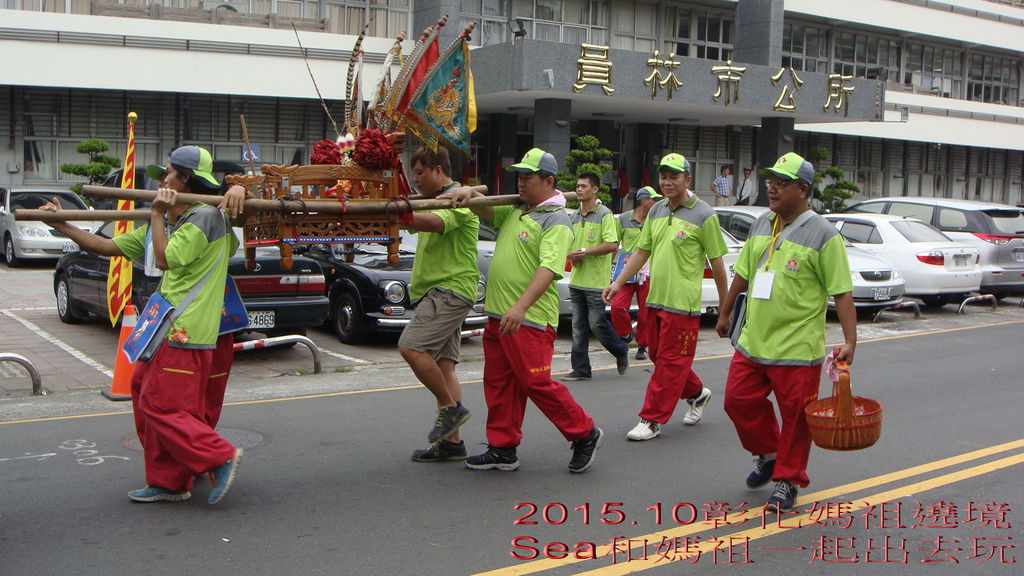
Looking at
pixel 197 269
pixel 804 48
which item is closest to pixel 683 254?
pixel 197 269

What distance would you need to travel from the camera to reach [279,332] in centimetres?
1086

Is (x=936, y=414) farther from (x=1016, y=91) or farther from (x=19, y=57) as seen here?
(x=1016, y=91)

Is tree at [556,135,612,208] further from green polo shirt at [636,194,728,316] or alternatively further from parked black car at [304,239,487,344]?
green polo shirt at [636,194,728,316]

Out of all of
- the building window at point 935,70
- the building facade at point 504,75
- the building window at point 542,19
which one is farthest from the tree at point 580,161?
the building window at point 935,70

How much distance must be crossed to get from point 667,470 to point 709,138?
24.9 meters

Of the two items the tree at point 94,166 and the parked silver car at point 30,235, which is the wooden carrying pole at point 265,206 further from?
the tree at point 94,166

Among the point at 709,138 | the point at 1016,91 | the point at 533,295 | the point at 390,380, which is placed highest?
the point at 1016,91

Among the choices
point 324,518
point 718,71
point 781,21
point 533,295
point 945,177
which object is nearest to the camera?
point 324,518

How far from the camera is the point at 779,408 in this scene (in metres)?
5.30

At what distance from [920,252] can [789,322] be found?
36.0 ft

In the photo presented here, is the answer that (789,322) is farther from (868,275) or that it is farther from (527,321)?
(868,275)

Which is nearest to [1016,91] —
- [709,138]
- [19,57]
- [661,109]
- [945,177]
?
[945,177]

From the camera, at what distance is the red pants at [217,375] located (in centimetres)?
539

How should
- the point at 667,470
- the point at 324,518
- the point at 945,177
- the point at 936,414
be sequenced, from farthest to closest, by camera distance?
the point at 945,177 < the point at 936,414 < the point at 667,470 < the point at 324,518
